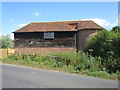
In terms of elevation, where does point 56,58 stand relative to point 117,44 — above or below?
below

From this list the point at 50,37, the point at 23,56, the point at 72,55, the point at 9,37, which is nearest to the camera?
the point at 72,55

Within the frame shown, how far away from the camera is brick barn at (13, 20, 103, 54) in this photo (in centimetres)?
2794

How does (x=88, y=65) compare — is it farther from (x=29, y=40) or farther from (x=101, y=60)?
(x=29, y=40)

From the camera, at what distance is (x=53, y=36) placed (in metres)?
29.0

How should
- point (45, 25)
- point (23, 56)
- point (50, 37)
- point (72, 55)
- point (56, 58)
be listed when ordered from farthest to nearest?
point (45, 25), point (50, 37), point (23, 56), point (56, 58), point (72, 55)

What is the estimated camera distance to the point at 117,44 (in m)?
14.1

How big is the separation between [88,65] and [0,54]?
1722 cm

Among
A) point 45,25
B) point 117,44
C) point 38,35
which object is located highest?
point 45,25

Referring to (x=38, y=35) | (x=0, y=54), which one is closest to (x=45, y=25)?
(x=38, y=35)

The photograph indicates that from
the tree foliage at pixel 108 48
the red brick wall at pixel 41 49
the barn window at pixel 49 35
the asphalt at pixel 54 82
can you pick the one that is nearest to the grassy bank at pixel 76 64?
the tree foliage at pixel 108 48

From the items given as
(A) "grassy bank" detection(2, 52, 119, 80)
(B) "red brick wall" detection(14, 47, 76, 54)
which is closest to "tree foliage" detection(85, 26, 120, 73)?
(A) "grassy bank" detection(2, 52, 119, 80)

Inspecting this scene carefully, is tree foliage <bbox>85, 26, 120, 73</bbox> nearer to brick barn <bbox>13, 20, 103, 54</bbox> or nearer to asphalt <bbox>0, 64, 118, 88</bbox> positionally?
asphalt <bbox>0, 64, 118, 88</bbox>

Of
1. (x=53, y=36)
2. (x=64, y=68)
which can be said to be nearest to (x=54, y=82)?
(x=64, y=68)

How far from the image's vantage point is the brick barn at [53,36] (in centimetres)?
2794
